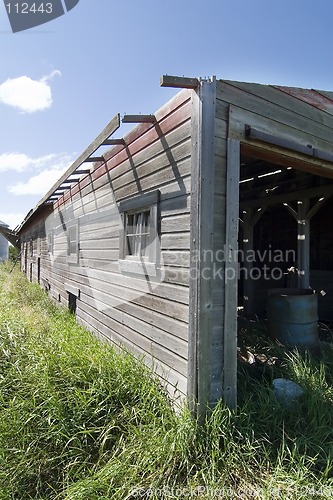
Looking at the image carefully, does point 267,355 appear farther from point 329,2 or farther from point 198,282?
point 329,2

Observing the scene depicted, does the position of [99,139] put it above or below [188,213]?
above

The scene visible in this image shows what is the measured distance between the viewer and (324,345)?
14.4 feet

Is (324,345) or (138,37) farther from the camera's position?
(324,345)

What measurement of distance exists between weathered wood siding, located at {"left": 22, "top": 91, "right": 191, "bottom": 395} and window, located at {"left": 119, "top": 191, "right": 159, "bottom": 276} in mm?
104

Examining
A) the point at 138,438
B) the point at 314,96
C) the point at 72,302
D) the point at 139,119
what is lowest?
the point at 138,438

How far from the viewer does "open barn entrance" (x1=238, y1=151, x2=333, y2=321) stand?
5.53 meters

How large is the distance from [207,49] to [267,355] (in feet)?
12.2

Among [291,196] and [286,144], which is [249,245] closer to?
[291,196]

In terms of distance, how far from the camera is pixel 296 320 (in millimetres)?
4203

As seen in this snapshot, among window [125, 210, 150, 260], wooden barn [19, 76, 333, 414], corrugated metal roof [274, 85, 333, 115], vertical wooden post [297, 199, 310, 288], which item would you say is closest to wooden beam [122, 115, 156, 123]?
wooden barn [19, 76, 333, 414]

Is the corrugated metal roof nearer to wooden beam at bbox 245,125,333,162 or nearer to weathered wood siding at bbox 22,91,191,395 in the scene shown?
wooden beam at bbox 245,125,333,162

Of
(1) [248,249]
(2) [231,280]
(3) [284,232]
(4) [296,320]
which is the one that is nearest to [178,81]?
(2) [231,280]

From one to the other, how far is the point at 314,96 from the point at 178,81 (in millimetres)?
1679

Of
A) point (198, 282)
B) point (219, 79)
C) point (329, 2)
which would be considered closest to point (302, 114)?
point (219, 79)
